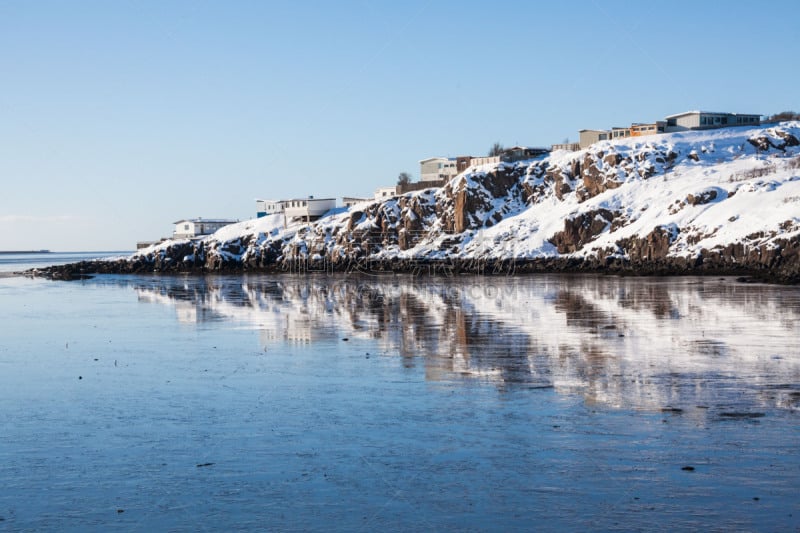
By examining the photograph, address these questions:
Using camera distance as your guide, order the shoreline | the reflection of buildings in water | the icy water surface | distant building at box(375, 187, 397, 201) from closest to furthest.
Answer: the icy water surface < the reflection of buildings in water < the shoreline < distant building at box(375, 187, 397, 201)

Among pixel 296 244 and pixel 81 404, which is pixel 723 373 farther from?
pixel 296 244

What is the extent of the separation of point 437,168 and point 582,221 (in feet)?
188

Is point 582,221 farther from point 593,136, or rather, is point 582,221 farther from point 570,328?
point 570,328

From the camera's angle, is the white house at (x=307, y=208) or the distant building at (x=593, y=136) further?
the white house at (x=307, y=208)

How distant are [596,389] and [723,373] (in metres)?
4.55

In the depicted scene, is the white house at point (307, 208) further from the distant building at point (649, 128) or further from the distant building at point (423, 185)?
the distant building at point (649, 128)

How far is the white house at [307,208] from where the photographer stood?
148500mm

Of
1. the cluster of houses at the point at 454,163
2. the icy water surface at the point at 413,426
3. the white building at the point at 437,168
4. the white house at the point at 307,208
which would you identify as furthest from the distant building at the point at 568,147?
the icy water surface at the point at 413,426

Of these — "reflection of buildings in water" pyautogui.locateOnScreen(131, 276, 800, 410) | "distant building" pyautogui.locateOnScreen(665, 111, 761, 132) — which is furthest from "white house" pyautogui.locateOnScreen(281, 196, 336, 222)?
"reflection of buildings in water" pyautogui.locateOnScreen(131, 276, 800, 410)

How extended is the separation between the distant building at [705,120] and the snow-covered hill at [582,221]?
7.37 metres

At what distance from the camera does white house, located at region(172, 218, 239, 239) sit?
164m

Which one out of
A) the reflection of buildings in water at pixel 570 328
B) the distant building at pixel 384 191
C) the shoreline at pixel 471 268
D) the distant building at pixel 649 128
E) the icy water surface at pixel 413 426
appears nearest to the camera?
the icy water surface at pixel 413 426

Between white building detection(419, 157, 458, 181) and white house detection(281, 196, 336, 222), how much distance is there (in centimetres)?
1897

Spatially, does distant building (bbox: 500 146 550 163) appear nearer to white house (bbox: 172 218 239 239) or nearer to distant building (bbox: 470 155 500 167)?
distant building (bbox: 470 155 500 167)
